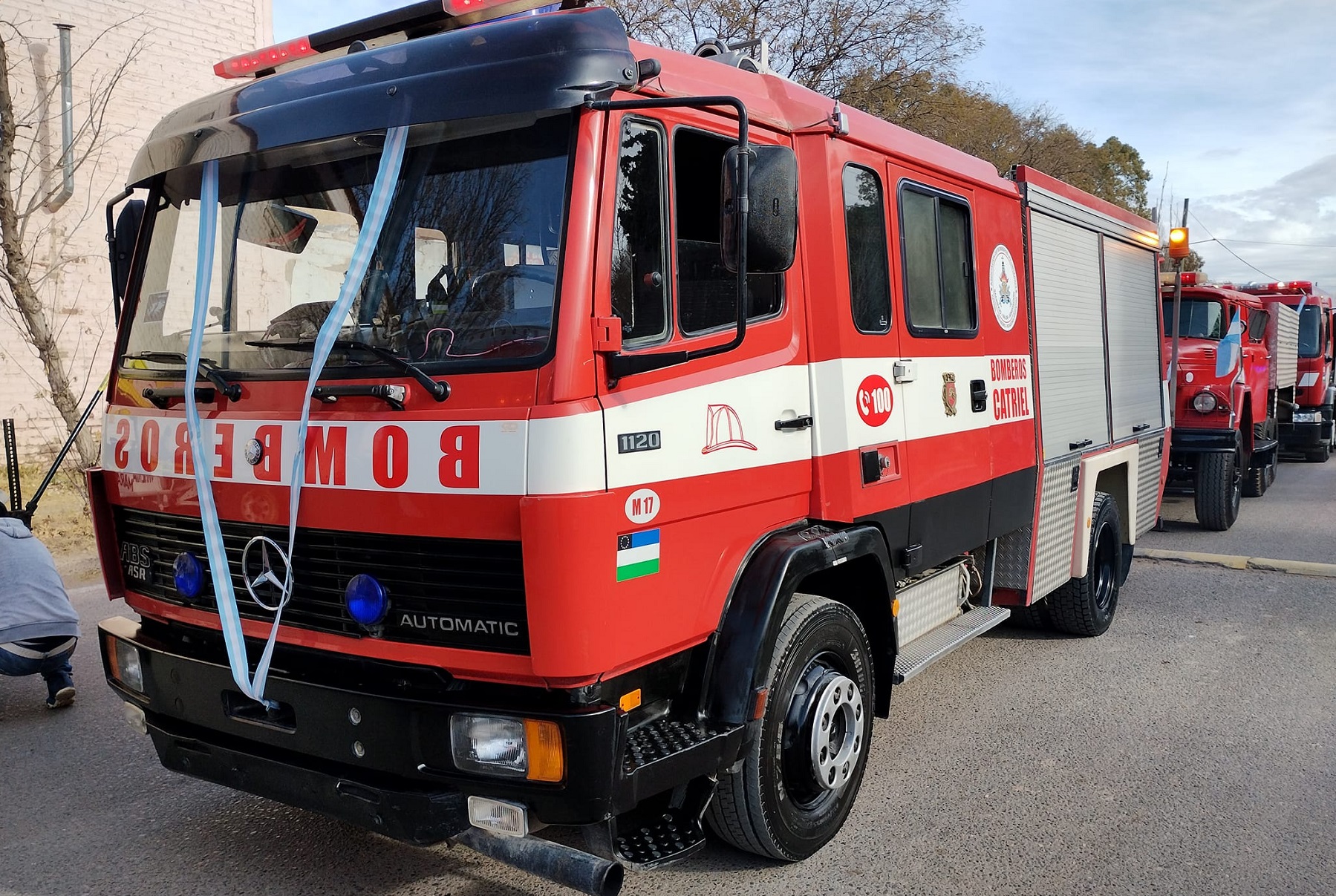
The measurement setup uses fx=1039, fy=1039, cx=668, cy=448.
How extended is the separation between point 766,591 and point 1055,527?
304 cm

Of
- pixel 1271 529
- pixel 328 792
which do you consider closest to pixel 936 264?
pixel 328 792

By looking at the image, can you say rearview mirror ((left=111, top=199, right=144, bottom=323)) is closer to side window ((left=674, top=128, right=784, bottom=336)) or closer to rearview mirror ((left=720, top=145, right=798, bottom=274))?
side window ((left=674, top=128, right=784, bottom=336))

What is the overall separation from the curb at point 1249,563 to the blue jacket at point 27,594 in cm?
799

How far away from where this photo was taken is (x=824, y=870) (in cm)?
361

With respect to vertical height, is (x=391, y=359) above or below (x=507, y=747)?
above

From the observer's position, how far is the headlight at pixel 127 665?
351cm

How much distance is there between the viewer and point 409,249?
3.01 meters

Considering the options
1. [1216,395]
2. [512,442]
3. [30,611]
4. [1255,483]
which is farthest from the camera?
[1255,483]

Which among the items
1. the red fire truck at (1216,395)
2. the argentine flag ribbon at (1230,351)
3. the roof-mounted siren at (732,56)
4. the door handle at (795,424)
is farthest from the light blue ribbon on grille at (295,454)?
the argentine flag ribbon at (1230,351)

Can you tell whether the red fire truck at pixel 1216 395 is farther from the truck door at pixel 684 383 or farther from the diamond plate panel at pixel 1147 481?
the truck door at pixel 684 383

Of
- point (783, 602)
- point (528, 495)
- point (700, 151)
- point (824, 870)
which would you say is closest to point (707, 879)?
point (824, 870)

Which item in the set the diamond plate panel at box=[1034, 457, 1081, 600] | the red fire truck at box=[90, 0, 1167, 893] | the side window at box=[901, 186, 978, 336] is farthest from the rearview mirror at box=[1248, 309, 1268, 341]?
the red fire truck at box=[90, 0, 1167, 893]

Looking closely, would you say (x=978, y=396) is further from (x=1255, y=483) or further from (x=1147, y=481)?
(x=1255, y=483)

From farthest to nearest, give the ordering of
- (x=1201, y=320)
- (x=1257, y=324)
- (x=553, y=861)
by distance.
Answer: (x=1257, y=324)
(x=1201, y=320)
(x=553, y=861)
